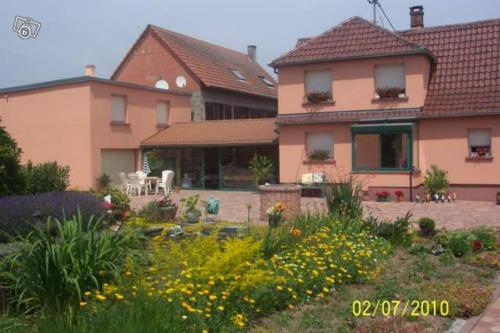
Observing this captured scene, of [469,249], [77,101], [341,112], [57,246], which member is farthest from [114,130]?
[57,246]

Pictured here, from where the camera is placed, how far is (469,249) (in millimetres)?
9641

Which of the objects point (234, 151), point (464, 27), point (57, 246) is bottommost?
point (57, 246)

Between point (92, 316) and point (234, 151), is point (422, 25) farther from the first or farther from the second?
point (92, 316)

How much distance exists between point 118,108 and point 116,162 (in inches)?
94.8

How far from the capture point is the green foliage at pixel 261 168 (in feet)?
81.8

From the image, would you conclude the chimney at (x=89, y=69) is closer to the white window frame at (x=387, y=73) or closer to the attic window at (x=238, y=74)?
the attic window at (x=238, y=74)

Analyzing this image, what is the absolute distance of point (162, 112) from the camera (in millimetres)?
29469

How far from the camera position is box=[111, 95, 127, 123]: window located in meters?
25.9

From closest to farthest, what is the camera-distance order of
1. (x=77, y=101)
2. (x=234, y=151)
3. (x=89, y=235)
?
1. (x=89, y=235)
2. (x=77, y=101)
3. (x=234, y=151)

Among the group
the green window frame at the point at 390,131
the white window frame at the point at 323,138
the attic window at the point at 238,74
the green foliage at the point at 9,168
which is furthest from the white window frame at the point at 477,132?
the attic window at the point at 238,74

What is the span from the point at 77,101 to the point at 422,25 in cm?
1513

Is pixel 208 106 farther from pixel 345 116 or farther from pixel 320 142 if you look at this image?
pixel 345 116

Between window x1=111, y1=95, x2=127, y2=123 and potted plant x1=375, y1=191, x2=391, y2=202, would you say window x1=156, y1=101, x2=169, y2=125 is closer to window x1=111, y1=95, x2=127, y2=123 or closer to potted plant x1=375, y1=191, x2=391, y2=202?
window x1=111, y1=95, x2=127, y2=123

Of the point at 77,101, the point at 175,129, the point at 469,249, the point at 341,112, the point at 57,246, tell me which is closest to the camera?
the point at 57,246
